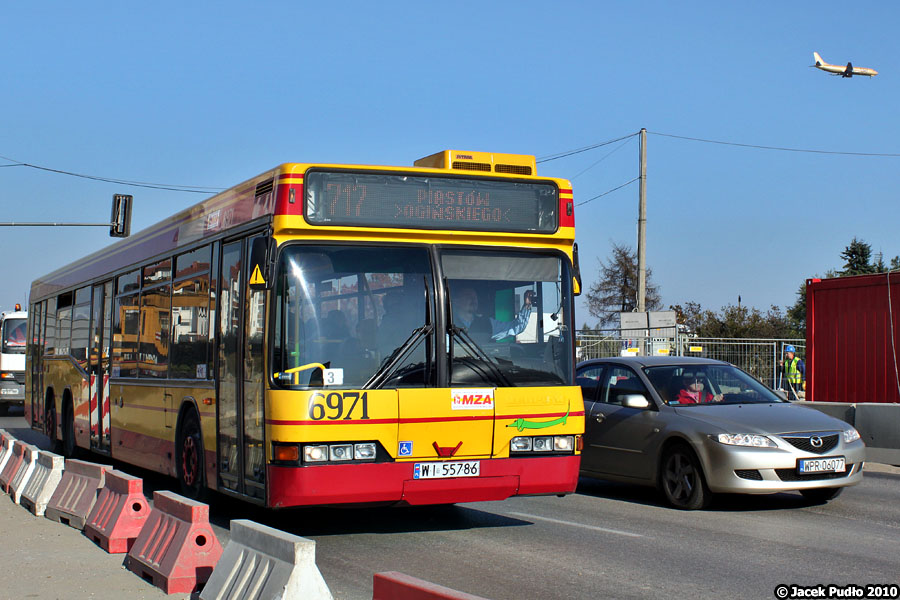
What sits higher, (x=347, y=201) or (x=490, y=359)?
(x=347, y=201)

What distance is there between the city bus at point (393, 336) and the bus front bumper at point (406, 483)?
0.5 inches

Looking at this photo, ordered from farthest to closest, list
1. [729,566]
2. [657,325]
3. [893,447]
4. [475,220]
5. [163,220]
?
[657,325] < [893,447] < [163,220] < [475,220] < [729,566]

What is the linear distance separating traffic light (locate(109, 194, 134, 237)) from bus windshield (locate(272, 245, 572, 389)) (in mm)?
26604

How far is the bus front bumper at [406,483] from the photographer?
8430 millimetres

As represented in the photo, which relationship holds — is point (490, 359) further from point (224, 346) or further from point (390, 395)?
point (224, 346)

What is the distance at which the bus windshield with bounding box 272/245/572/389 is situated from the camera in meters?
8.62

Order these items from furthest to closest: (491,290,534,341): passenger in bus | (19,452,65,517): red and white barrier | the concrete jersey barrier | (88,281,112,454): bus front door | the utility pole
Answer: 1. the utility pole
2. (88,281,112,454): bus front door
3. (19,452,65,517): red and white barrier
4. (491,290,534,341): passenger in bus
5. the concrete jersey barrier

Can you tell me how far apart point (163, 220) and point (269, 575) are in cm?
802

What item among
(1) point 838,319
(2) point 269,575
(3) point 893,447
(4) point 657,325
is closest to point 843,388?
(1) point 838,319

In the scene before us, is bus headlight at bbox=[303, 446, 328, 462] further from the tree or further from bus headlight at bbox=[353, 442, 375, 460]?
the tree

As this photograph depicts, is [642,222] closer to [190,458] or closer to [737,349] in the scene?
[737,349]

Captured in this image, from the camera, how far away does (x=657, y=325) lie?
28.4 m

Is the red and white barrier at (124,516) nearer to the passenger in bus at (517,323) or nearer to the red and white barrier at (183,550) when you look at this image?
the red and white barrier at (183,550)

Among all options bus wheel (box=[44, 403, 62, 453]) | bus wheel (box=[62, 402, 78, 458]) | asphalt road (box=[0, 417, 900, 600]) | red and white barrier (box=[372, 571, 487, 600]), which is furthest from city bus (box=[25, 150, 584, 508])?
bus wheel (box=[44, 403, 62, 453])
